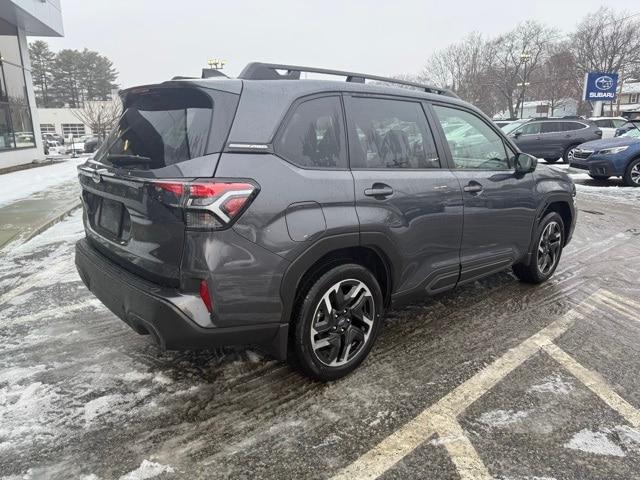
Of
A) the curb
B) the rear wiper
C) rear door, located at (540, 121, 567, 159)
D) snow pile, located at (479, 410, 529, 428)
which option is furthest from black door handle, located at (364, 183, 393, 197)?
rear door, located at (540, 121, 567, 159)

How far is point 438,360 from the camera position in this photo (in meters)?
3.25

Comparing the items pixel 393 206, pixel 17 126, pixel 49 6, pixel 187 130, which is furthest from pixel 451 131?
pixel 49 6

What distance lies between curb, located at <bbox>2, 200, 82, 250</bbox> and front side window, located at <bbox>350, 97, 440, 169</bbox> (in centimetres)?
560

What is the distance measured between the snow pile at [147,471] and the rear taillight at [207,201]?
1140 mm

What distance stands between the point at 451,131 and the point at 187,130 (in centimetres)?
207

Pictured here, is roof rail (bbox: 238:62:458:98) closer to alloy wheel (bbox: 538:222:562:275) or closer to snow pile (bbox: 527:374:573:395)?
snow pile (bbox: 527:374:573:395)

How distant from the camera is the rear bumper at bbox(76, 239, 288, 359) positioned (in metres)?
2.35

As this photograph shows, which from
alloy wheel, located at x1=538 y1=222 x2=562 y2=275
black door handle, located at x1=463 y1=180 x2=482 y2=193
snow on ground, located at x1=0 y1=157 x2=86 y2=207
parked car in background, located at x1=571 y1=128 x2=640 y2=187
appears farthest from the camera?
parked car in background, located at x1=571 y1=128 x2=640 y2=187

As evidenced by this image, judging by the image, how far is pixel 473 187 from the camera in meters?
3.55

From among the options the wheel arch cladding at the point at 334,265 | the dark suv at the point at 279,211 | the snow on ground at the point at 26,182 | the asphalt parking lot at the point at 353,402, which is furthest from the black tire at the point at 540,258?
the snow on ground at the point at 26,182

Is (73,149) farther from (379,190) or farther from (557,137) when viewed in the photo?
(379,190)

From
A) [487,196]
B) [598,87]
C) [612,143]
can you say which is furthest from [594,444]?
[598,87]

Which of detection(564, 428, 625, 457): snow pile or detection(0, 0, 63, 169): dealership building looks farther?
detection(0, 0, 63, 169): dealership building

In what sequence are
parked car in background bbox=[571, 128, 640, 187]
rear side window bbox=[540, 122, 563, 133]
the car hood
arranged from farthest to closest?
rear side window bbox=[540, 122, 563, 133], the car hood, parked car in background bbox=[571, 128, 640, 187]
